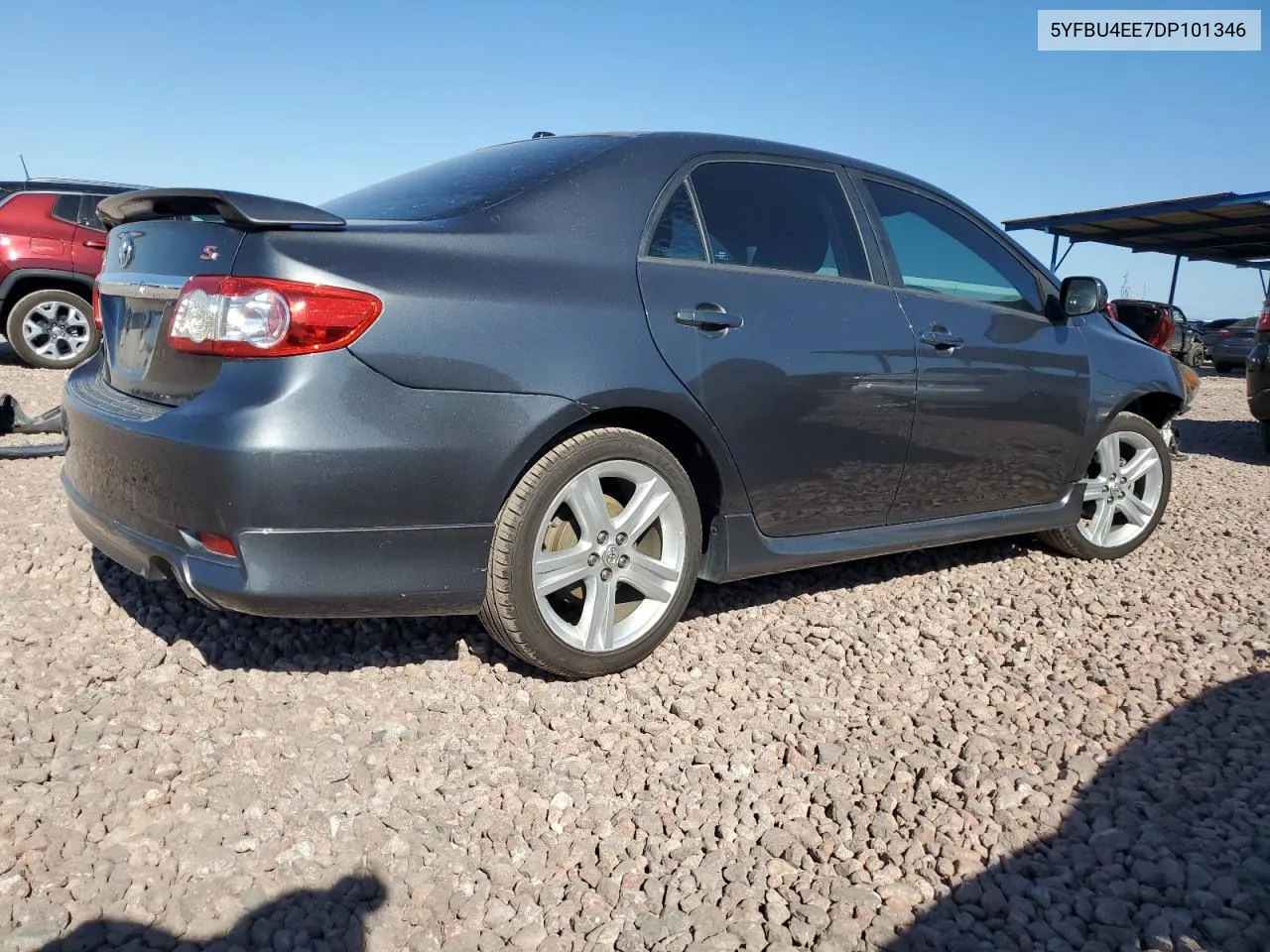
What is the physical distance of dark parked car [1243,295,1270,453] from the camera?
8219mm

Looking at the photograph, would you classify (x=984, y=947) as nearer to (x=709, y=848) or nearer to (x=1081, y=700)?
(x=709, y=848)

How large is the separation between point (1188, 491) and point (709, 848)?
5447 mm

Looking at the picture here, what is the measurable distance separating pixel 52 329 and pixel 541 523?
8432mm

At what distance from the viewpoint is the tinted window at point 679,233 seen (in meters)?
3.10

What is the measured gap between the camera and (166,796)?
237 centimetres

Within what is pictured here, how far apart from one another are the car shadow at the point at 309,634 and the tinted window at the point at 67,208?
6.86 meters

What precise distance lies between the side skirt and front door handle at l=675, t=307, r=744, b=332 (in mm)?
592

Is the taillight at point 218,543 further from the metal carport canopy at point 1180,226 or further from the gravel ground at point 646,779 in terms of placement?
the metal carport canopy at point 1180,226

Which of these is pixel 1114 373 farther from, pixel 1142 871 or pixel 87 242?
pixel 87 242

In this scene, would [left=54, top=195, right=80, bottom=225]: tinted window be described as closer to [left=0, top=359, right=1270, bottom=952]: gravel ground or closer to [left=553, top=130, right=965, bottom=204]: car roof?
[left=0, top=359, right=1270, bottom=952]: gravel ground

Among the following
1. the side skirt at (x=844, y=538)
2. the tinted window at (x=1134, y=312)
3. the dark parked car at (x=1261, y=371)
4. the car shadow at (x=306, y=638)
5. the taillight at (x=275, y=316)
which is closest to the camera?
the taillight at (x=275, y=316)

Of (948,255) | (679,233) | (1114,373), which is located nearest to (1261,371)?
(1114,373)

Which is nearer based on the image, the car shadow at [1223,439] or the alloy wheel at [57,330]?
the car shadow at [1223,439]

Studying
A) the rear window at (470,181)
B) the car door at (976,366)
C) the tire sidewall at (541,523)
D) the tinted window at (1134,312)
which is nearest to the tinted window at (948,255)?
the car door at (976,366)
